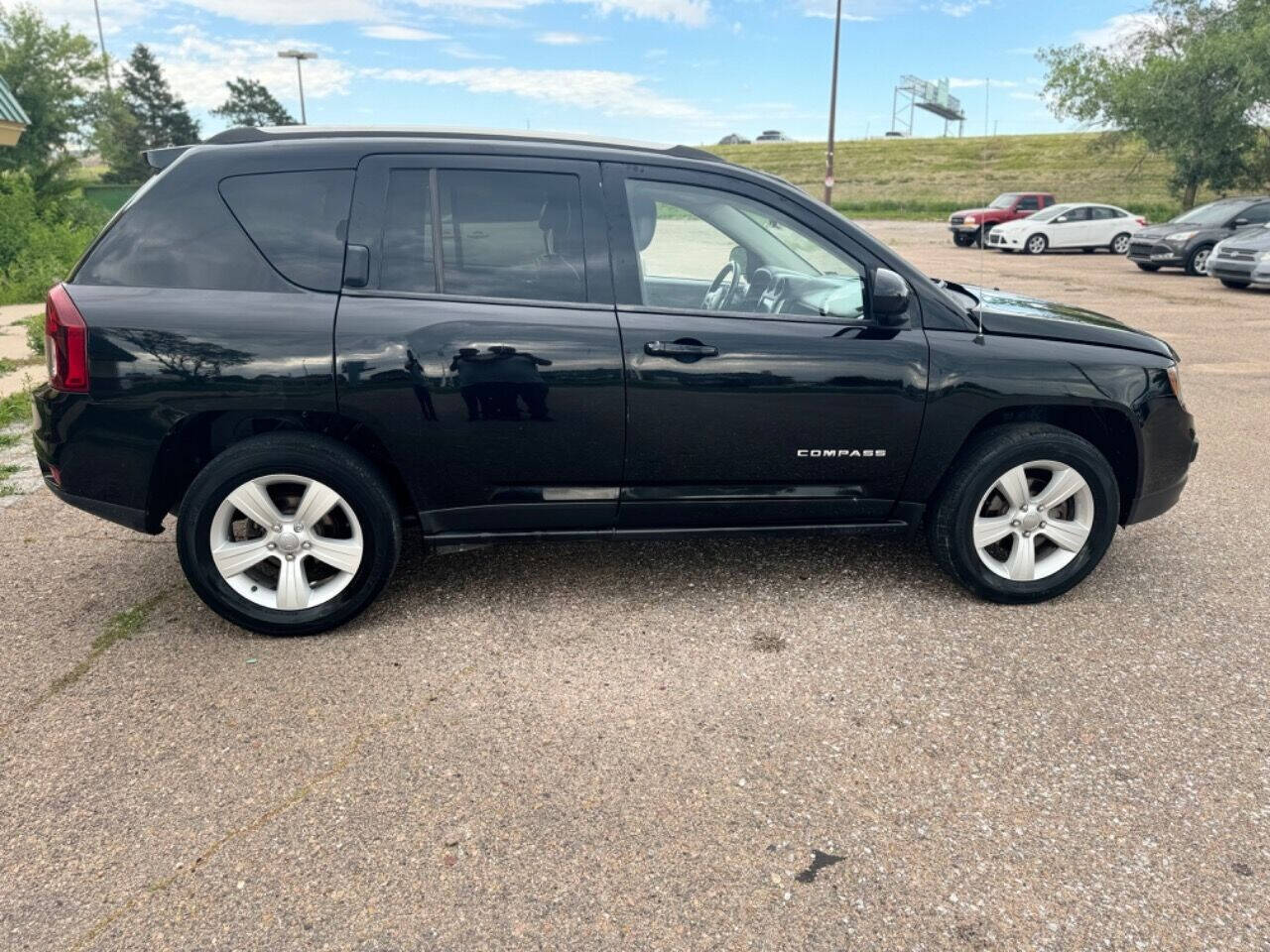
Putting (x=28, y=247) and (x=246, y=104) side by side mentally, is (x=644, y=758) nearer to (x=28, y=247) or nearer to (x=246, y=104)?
(x=28, y=247)

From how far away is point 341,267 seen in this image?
3475 millimetres

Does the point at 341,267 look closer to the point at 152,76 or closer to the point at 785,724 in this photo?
the point at 785,724

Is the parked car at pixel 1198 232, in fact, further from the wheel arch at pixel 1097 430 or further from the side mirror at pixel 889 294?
the side mirror at pixel 889 294

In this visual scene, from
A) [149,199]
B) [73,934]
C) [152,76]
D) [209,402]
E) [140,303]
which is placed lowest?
[73,934]

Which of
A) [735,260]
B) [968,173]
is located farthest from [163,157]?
[968,173]

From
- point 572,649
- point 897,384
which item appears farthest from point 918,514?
point 572,649

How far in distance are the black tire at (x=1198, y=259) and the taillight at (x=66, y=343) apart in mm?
20815

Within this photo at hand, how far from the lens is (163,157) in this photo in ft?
12.1

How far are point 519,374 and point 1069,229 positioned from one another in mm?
26974

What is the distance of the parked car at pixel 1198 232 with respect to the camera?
1909cm

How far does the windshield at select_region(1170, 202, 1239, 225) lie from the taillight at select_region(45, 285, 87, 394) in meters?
21.4

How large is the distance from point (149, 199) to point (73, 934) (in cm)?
243

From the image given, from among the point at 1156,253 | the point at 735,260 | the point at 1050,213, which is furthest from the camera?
the point at 1050,213

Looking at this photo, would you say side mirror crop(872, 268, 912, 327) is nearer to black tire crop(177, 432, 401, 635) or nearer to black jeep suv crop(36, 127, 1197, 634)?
black jeep suv crop(36, 127, 1197, 634)
